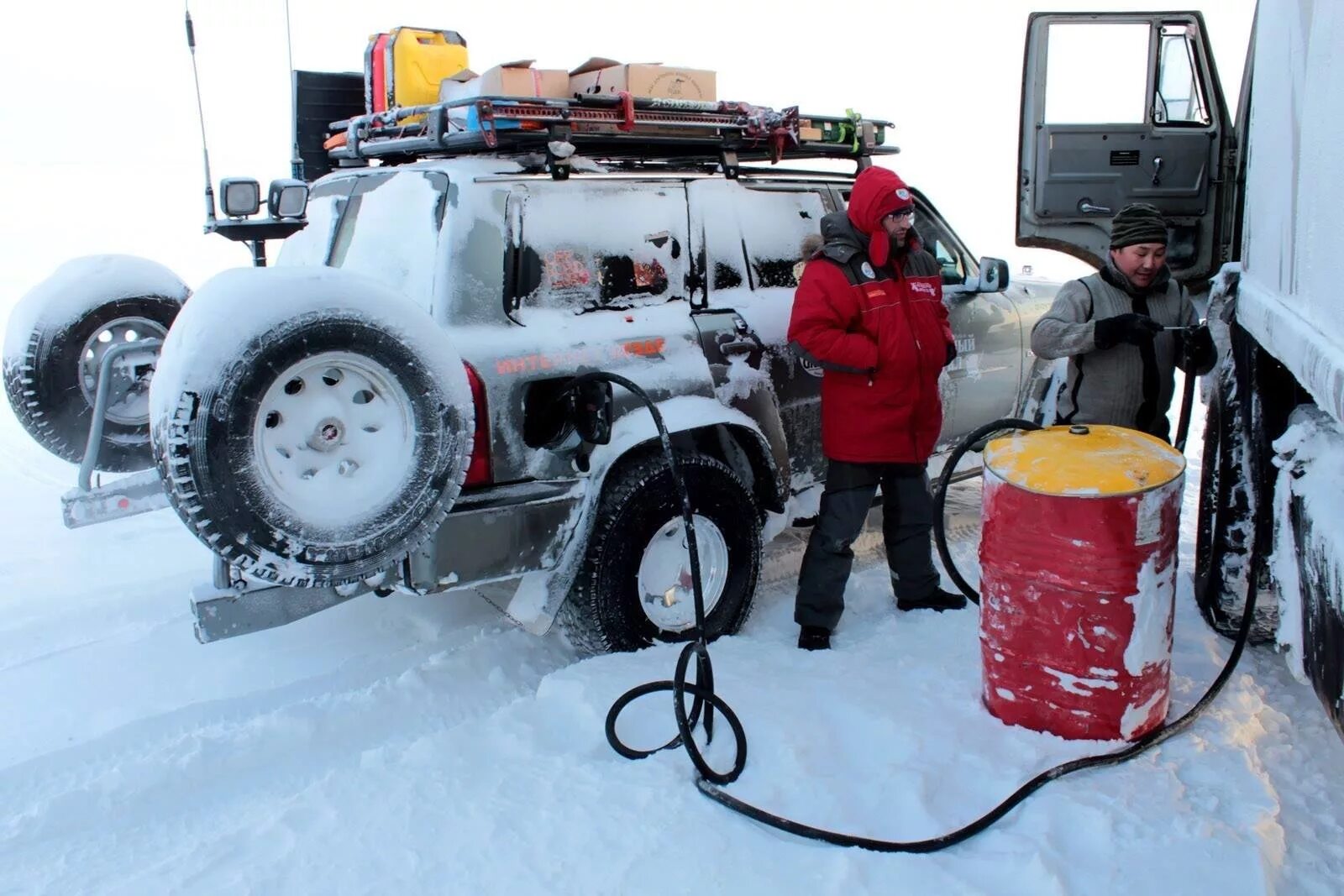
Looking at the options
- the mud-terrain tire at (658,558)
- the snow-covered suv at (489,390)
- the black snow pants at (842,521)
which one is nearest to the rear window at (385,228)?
the snow-covered suv at (489,390)

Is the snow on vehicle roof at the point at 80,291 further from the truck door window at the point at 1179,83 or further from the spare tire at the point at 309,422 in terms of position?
the truck door window at the point at 1179,83

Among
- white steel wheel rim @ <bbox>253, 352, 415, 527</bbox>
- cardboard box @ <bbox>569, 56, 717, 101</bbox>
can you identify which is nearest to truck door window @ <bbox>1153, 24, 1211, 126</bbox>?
cardboard box @ <bbox>569, 56, 717, 101</bbox>

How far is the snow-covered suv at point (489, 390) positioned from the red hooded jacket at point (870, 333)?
0.22m

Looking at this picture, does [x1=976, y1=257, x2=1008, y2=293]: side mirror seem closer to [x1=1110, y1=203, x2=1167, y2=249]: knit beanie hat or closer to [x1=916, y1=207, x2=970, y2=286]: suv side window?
[x1=916, y1=207, x2=970, y2=286]: suv side window

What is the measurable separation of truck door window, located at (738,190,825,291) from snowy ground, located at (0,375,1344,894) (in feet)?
5.21

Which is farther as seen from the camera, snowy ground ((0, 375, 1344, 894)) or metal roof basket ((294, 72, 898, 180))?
metal roof basket ((294, 72, 898, 180))

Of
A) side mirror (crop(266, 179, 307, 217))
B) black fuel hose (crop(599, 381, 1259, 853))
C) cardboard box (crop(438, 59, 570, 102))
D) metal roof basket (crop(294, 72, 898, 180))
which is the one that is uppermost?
cardboard box (crop(438, 59, 570, 102))

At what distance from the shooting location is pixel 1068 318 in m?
4.13

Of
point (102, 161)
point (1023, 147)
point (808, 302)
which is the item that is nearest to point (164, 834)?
point (808, 302)

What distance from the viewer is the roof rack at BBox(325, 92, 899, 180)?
3.94m

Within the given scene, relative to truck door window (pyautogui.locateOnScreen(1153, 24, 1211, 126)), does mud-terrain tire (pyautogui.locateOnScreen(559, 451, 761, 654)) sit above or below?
below

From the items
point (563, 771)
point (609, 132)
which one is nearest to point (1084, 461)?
point (563, 771)

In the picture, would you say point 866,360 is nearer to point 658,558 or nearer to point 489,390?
point 658,558

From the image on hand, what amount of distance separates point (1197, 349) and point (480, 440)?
113 inches
